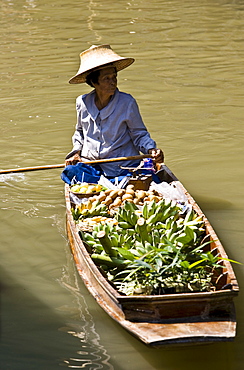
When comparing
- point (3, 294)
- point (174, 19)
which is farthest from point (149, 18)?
point (3, 294)

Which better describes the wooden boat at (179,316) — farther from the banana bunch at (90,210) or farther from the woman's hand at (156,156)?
Result: the woman's hand at (156,156)

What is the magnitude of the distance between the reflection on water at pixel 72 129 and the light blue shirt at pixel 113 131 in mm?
757

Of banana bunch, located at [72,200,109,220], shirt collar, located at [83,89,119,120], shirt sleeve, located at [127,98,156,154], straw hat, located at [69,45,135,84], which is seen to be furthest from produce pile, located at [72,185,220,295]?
straw hat, located at [69,45,135,84]

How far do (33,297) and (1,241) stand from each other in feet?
3.43

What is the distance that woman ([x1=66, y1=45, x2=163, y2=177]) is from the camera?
5.29m

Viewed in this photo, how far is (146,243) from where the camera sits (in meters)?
3.89

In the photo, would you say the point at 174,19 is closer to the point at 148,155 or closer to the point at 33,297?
the point at 148,155

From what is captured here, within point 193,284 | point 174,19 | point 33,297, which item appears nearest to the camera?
point 193,284

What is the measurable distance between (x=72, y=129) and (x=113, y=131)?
2.99m

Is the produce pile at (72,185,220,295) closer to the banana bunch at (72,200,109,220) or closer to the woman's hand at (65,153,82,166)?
the banana bunch at (72,200,109,220)

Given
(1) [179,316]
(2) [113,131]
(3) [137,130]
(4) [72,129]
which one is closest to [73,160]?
(2) [113,131]

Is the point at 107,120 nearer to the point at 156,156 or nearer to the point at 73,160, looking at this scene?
the point at 73,160

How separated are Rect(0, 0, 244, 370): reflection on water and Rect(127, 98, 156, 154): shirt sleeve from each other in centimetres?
96

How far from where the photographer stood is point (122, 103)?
5.45 m
